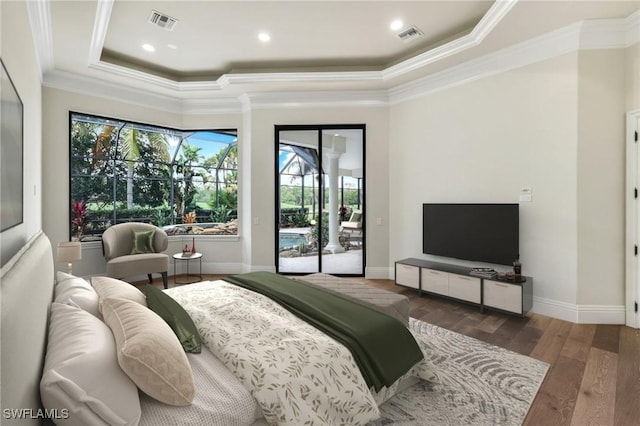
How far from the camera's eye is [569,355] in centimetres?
265

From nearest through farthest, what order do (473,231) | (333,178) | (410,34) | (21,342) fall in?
(21,342) < (410,34) < (473,231) < (333,178)

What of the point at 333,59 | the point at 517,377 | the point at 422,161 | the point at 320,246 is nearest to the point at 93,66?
the point at 333,59

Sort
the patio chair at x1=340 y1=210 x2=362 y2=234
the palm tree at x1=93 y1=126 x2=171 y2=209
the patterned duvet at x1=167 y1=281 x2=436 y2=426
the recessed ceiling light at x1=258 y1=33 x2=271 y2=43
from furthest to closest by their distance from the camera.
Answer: the patio chair at x1=340 y1=210 x2=362 y2=234
the palm tree at x1=93 y1=126 x2=171 y2=209
the recessed ceiling light at x1=258 y1=33 x2=271 y2=43
the patterned duvet at x1=167 y1=281 x2=436 y2=426

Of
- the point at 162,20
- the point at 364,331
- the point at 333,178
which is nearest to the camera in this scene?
the point at 364,331

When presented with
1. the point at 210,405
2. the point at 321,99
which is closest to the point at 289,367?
the point at 210,405

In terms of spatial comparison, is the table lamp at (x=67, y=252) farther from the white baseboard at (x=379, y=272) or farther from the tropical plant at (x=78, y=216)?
the white baseboard at (x=379, y=272)

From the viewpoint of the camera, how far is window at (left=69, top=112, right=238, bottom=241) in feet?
15.5

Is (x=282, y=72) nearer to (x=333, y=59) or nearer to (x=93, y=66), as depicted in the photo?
(x=333, y=59)

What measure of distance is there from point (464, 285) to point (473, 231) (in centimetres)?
71

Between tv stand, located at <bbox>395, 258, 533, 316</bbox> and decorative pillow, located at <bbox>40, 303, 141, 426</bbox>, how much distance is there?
3598 millimetres

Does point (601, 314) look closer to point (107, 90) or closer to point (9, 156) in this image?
point (9, 156)

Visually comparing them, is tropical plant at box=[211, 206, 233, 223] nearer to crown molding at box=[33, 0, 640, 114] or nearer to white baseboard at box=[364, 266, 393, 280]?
crown molding at box=[33, 0, 640, 114]

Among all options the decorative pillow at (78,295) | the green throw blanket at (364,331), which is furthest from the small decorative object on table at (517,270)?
the decorative pillow at (78,295)

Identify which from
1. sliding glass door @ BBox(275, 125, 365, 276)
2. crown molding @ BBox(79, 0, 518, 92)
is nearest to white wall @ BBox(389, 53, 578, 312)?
crown molding @ BBox(79, 0, 518, 92)
